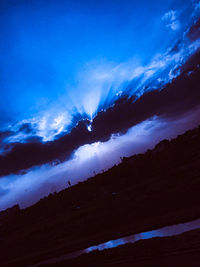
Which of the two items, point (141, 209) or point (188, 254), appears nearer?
point (188, 254)

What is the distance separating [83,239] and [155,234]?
21.4ft

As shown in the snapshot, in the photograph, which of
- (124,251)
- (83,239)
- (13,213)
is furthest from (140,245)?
(13,213)

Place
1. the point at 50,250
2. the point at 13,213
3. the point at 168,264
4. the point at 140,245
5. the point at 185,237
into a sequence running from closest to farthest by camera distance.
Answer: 1. the point at 168,264
2. the point at 185,237
3. the point at 140,245
4. the point at 50,250
5. the point at 13,213

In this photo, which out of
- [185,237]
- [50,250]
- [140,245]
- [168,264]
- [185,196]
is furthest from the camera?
[50,250]

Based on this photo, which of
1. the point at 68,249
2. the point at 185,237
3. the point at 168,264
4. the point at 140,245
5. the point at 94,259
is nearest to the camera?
the point at 168,264

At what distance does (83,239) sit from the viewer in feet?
44.5

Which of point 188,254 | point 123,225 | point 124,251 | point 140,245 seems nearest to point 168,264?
point 188,254

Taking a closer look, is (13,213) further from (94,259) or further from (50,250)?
(94,259)

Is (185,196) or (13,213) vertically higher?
(13,213)

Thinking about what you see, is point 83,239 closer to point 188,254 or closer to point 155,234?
point 155,234

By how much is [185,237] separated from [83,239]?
895 cm

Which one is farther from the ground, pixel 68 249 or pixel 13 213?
pixel 13 213

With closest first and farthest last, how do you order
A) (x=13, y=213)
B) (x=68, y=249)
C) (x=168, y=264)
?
(x=168, y=264), (x=68, y=249), (x=13, y=213)

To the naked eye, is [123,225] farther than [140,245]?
Yes
